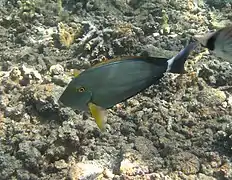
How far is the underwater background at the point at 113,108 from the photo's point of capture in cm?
289

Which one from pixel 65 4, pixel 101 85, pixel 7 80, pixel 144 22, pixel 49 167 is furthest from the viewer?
pixel 65 4

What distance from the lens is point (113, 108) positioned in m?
3.42

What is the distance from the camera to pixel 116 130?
3186mm

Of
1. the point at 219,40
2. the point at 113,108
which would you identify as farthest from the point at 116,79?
the point at 113,108

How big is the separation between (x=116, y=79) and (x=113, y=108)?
1.41 meters

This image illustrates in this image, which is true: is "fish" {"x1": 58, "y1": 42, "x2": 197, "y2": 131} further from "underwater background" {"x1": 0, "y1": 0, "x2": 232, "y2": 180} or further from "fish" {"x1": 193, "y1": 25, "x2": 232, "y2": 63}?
"underwater background" {"x1": 0, "y1": 0, "x2": 232, "y2": 180}

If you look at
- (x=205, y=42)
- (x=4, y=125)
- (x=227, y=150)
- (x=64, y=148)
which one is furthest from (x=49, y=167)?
(x=205, y=42)

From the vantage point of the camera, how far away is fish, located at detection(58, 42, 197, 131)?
2.00 meters

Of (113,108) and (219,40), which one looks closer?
(219,40)

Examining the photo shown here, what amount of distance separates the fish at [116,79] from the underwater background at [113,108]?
3.03 feet

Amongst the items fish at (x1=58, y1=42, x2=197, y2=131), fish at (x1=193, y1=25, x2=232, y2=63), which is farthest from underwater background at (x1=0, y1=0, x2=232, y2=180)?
fish at (x1=193, y1=25, x2=232, y2=63)

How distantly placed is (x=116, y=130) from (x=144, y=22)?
72.4 inches

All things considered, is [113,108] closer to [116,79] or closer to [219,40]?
[116,79]

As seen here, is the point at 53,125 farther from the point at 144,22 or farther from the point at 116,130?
the point at 144,22
